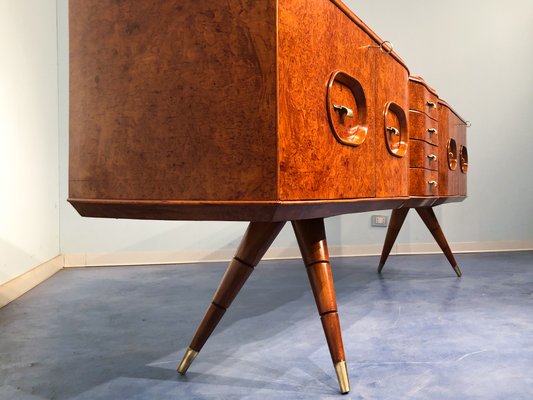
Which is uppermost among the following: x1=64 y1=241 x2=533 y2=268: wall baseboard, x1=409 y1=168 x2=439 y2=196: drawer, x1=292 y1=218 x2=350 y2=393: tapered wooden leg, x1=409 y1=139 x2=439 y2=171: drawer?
x1=409 y1=139 x2=439 y2=171: drawer

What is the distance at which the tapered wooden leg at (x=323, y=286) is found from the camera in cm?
105

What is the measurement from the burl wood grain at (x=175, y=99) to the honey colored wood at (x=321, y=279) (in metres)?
0.36

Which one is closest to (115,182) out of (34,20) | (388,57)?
(388,57)

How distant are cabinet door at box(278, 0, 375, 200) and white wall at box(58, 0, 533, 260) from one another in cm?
233

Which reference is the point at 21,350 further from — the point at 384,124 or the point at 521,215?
the point at 521,215

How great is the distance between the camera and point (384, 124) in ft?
4.13

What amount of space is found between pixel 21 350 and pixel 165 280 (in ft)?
3.75

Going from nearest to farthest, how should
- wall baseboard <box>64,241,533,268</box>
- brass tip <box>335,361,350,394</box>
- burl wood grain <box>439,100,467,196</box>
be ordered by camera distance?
brass tip <box>335,361,350,394</box> → burl wood grain <box>439,100,467,196</box> → wall baseboard <box>64,241,533,268</box>

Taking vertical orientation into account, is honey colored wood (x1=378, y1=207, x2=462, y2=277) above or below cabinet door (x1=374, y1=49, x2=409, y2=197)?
below

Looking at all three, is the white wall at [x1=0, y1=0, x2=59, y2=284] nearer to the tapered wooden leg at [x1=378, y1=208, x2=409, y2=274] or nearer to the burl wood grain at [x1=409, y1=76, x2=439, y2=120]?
the burl wood grain at [x1=409, y1=76, x2=439, y2=120]

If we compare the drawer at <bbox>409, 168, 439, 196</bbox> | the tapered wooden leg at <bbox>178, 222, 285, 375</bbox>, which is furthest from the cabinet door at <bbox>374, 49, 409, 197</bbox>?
the drawer at <bbox>409, 168, 439, 196</bbox>

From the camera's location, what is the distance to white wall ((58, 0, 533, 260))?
3486 mm

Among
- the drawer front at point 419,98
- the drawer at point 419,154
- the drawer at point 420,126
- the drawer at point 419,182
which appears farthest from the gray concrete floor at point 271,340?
the drawer front at point 419,98

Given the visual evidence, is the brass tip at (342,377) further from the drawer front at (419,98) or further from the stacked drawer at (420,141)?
the drawer front at (419,98)
